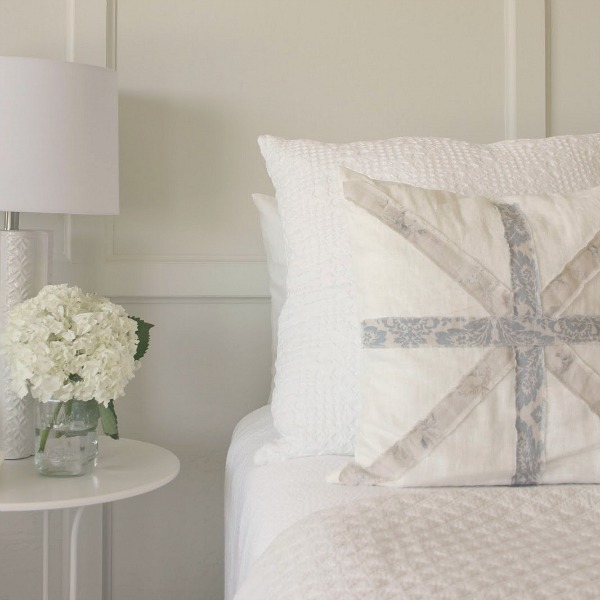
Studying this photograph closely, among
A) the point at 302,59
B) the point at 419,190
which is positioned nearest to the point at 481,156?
the point at 419,190

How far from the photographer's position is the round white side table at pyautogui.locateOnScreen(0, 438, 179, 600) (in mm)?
1330

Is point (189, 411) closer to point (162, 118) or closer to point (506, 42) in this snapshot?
point (162, 118)

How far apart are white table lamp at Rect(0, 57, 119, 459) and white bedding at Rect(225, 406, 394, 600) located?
409mm

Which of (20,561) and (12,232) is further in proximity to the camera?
(20,561)

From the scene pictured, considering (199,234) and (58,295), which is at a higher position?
(199,234)

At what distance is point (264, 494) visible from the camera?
1.19 m

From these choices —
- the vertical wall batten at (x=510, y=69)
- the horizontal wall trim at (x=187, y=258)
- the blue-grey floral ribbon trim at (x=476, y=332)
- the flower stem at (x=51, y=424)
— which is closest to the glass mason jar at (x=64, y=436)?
the flower stem at (x=51, y=424)

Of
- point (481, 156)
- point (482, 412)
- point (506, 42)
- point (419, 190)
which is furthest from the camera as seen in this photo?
point (506, 42)

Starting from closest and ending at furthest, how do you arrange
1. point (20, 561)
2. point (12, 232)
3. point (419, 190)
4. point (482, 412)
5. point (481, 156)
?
point (482, 412) < point (419, 190) < point (481, 156) < point (12, 232) < point (20, 561)

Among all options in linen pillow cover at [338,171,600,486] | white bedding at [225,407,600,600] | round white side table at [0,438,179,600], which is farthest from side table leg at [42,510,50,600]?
linen pillow cover at [338,171,600,486]

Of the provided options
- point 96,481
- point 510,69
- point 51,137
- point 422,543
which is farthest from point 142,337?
point 510,69

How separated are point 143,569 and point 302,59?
118cm

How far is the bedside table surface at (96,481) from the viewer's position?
1326 mm

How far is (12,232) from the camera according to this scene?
5.14 ft
